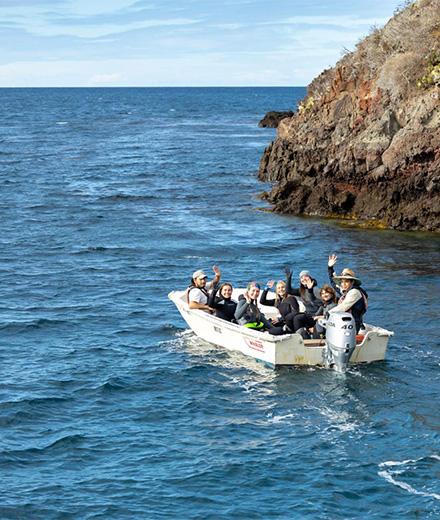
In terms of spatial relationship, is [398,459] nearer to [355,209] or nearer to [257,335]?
[257,335]

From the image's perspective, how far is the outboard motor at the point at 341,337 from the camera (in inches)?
898

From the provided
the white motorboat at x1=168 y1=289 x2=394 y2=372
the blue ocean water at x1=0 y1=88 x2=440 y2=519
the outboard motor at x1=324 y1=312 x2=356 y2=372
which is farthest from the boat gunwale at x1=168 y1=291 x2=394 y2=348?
the blue ocean water at x1=0 y1=88 x2=440 y2=519

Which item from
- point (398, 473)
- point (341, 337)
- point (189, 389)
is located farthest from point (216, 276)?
point (398, 473)

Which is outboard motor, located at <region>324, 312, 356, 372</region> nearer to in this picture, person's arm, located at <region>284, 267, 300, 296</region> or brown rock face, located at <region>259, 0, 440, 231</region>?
person's arm, located at <region>284, 267, 300, 296</region>

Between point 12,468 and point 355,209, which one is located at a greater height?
point 355,209

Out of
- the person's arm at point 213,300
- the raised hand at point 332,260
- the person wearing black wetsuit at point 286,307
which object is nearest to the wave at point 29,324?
the person's arm at point 213,300

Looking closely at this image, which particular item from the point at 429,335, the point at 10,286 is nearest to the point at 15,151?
the point at 10,286

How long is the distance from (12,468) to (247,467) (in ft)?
15.1

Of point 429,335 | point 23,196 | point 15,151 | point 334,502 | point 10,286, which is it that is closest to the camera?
point 334,502

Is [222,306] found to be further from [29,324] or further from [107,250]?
[107,250]

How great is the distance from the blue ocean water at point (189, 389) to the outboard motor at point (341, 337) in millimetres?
543

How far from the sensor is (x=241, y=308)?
82.5 feet

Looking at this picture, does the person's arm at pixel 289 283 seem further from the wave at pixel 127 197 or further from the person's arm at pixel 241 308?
the wave at pixel 127 197

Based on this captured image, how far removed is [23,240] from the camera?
42.8 metres
